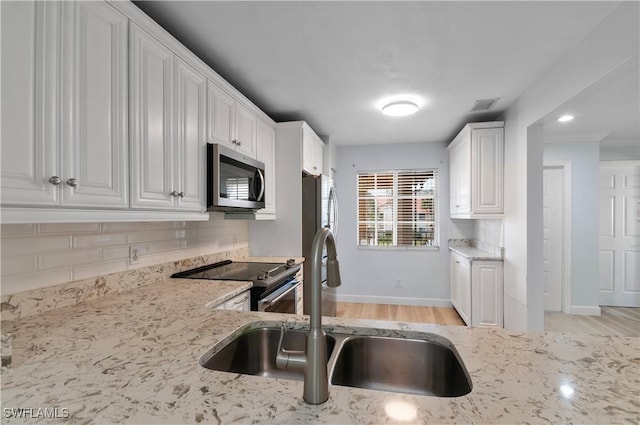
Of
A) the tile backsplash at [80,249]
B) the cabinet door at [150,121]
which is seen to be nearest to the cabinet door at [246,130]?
the tile backsplash at [80,249]

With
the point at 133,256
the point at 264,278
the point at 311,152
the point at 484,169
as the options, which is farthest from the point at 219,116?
the point at 484,169

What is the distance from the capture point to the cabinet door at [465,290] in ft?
11.0

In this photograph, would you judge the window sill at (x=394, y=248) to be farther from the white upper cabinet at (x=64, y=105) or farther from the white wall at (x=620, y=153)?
the white upper cabinet at (x=64, y=105)

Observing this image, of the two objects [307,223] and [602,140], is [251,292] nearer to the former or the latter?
[307,223]

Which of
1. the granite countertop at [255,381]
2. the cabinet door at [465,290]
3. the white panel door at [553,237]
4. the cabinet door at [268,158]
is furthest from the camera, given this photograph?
the white panel door at [553,237]

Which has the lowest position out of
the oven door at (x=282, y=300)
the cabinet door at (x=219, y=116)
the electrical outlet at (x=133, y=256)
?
the oven door at (x=282, y=300)

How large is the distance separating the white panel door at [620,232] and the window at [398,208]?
228 cm

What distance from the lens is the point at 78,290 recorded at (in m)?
1.44

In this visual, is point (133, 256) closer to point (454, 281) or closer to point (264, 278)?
point (264, 278)

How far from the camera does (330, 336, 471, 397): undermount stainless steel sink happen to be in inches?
40.7

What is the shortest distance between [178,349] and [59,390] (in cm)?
29

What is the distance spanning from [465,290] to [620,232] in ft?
8.53

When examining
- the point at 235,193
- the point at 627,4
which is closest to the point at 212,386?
the point at 235,193

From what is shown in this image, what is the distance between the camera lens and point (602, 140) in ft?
13.0
